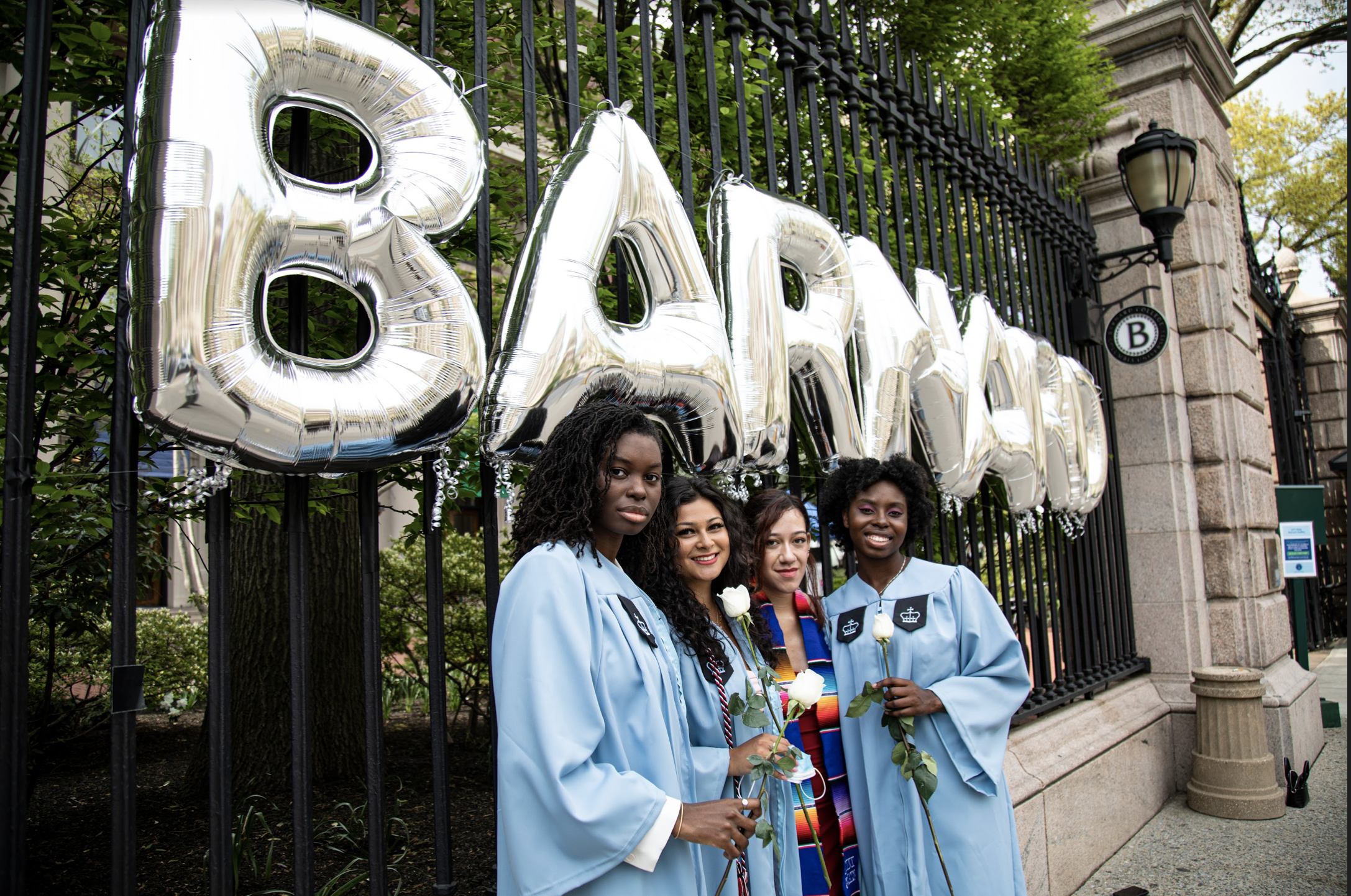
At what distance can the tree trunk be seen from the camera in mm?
5020

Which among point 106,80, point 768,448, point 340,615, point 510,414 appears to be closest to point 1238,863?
point 768,448

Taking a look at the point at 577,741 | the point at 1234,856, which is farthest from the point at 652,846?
the point at 1234,856

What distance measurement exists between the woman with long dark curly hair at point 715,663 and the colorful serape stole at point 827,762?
1.05 ft

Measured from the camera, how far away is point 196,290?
5.95 feet

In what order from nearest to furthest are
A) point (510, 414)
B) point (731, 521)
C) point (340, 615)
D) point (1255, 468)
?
point (510, 414)
point (731, 521)
point (340, 615)
point (1255, 468)

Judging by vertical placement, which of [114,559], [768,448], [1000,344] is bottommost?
[114,559]

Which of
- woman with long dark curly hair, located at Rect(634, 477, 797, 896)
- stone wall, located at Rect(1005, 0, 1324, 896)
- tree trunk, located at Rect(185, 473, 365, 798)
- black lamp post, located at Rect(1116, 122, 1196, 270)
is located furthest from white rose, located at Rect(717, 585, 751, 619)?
black lamp post, located at Rect(1116, 122, 1196, 270)

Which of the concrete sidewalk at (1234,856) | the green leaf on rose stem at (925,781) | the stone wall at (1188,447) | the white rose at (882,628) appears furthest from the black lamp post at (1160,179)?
the green leaf on rose stem at (925,781)

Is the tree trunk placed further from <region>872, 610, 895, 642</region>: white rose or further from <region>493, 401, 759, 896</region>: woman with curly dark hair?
<region>872, 610, 895, 642</region>: white rose

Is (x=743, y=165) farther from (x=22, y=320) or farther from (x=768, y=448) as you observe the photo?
(x=22, y=320)

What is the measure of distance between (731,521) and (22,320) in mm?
1740

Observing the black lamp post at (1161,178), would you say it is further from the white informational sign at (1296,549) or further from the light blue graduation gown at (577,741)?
the light blue graduation gown at (577,741)

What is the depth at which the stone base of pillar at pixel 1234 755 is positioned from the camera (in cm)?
554

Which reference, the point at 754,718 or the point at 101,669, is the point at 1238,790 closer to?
the point at 754,718
